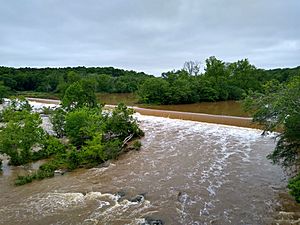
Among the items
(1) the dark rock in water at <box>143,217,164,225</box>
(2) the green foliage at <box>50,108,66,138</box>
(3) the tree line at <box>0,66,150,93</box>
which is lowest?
(1) the dark rock in water at <box>143,217,164,225</box>

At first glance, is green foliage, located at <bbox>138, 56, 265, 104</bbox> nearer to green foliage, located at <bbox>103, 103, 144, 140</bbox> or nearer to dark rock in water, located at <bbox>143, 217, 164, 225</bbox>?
green foliage, located at <bbox>103, 103, 144, 140</bbox>

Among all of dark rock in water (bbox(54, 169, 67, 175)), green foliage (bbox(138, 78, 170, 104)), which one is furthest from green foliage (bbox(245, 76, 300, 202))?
green foliage (bbox(138, 78, 170, 104))

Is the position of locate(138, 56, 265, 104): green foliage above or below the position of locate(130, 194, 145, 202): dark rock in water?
above

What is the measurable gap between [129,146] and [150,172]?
266 inches

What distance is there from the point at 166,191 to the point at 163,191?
14cm

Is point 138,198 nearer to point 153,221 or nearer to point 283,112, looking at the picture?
point 153,221

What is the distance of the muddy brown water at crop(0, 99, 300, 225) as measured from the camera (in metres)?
12.3

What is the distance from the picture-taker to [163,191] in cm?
1512

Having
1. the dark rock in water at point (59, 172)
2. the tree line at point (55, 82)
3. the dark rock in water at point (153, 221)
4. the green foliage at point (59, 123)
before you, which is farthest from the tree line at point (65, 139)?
the tree line at point (55, 82)

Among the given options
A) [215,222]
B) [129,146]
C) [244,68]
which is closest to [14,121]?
[129,146]

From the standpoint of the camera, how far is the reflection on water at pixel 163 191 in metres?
12.4

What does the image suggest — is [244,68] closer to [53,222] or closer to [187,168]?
[187,168]

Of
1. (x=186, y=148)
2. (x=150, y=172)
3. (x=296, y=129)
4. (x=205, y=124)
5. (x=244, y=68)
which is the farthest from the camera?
(x=244, y=68)

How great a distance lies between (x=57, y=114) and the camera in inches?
1071
